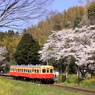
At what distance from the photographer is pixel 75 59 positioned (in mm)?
20734

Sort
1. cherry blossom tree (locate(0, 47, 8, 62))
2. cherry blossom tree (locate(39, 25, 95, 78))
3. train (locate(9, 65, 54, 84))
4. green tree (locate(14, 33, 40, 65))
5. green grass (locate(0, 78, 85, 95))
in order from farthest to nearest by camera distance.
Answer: cherry blossom tree (locate(0, 47, 8, 62)), green tree (locate(14, 33, 40, 65)), train (locate(9, 65, 54, 84)), cherry blossom tree (locate(39, 25, 95, 78)), green grass (locate(0, 78, 85, 95))

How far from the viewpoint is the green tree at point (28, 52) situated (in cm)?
3559

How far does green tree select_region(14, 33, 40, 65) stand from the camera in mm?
35594

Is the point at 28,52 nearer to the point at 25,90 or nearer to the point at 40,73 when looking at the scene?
the point at 40,73

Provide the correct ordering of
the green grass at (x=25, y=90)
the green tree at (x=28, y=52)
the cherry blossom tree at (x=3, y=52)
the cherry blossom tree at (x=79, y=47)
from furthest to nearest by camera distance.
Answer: the cherry blossom tree at (x=3, y=52) → the green tree at (x=28, y=52) → the cherry blossom tree at (x=79, y=47) → the green grass at (x=25, y=90)

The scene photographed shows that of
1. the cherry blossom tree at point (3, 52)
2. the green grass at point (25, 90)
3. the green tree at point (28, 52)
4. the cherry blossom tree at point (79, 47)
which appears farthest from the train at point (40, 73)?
the cherry blossom tree at point (3, 52)

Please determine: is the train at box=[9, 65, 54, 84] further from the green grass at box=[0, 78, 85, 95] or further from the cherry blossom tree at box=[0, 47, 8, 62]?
the cherry blossom tree at box=[0, 47, 8, 62]

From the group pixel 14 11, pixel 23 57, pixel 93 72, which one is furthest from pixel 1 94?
pixel 23 57

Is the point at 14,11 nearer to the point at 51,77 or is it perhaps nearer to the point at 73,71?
the point at 51,77

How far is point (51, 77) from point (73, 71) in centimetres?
1222

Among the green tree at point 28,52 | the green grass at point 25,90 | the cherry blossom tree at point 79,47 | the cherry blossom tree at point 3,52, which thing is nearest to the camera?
the green grass at point 25,90

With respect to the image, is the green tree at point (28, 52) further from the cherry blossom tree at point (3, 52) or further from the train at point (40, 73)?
the train at point (40, 73)

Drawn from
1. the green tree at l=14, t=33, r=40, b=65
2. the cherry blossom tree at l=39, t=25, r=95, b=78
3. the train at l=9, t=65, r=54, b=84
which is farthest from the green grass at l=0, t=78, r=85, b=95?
the green tree at l=14, t=33, r=40, b=65

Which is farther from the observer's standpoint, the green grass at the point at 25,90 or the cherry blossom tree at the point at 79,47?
the cherry blossom tree at the point at 79,47
